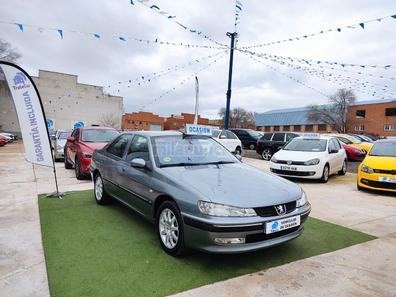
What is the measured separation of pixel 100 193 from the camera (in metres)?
5.49

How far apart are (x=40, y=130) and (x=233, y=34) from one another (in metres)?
10.6

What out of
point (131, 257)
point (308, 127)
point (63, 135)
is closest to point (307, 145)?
point (131, 257)

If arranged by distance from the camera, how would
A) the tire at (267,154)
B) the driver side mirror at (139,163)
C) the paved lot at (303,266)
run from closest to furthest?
1. the paved lot at (303,266)
2. the driver side mirror at (139,163)
3. the tire at (267,154)

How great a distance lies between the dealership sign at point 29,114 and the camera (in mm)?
5551

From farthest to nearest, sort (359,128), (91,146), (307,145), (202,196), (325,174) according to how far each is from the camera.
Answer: (359,128) < (307,145) < (325,174) < (91,146) < (202,196)

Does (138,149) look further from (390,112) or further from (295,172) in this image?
(390,112)

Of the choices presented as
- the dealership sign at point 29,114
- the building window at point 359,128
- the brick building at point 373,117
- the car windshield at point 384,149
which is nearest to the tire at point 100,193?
the dealership sign at point 29,114

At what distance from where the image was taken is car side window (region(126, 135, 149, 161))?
419 centimetres

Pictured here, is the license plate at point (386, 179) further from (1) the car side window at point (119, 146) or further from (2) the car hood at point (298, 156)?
(1) the car side window at point (119, 146)

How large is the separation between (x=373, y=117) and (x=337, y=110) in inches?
278

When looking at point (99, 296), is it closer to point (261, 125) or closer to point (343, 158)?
point (343, 158)

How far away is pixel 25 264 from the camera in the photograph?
321 cm

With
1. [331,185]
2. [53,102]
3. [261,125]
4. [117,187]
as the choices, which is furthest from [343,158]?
[261,125]

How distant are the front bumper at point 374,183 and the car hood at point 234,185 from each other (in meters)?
4.52
